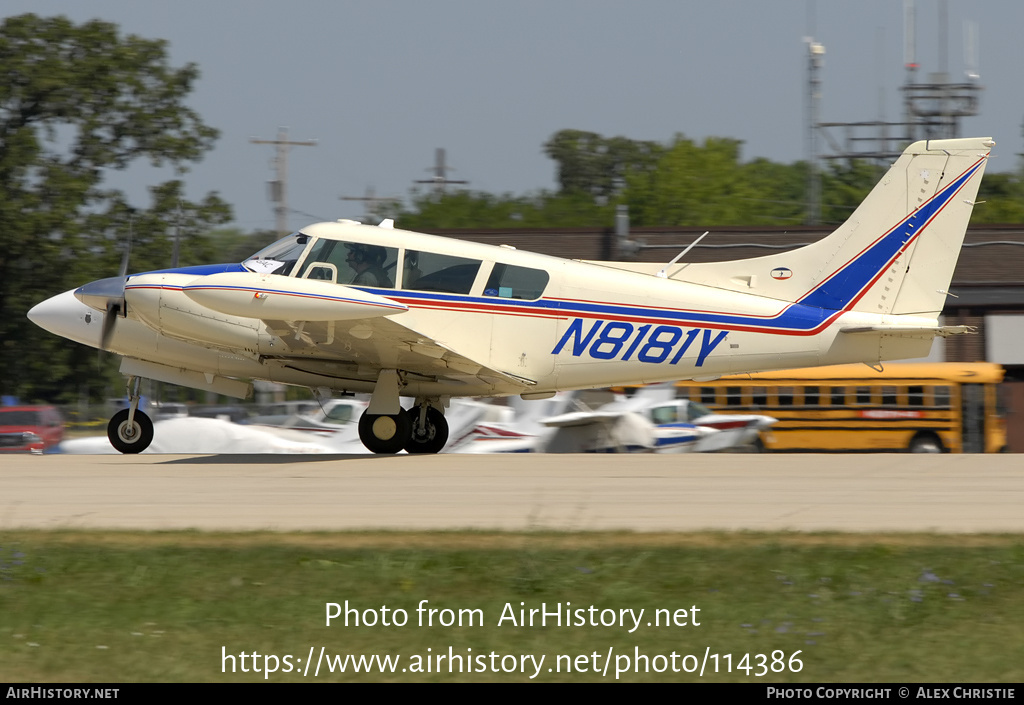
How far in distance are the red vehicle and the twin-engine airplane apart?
34.5ft

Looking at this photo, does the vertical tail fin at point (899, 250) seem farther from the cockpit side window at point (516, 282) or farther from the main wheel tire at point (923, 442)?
the main wheel tire at point (923, 442)

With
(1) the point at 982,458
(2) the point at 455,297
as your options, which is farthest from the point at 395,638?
(1) the point at 982,458

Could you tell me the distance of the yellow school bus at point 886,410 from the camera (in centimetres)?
2403

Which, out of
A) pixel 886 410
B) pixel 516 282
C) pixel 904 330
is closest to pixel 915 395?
pixel 886 410

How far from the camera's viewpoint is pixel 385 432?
49.7ft

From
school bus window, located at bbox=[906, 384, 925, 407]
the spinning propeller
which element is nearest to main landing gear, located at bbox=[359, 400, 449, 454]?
the spinning propeller

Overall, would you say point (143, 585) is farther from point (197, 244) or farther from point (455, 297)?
point (197, 244)

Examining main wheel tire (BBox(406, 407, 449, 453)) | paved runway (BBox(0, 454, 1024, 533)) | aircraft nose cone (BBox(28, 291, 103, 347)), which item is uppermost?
aircraft nose cone (BBox(28, 291, 103, 347))

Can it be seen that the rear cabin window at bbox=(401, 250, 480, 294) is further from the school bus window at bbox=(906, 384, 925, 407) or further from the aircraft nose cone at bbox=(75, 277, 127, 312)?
the school bus window at bbox=(906, 384, 925, 407)

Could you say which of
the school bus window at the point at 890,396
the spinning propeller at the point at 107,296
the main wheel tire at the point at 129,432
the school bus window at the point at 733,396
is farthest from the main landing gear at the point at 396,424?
the school bus window at the point at 890,396

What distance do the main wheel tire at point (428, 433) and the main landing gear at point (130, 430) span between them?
3.41 metres

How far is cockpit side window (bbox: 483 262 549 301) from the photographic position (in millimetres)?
14586
